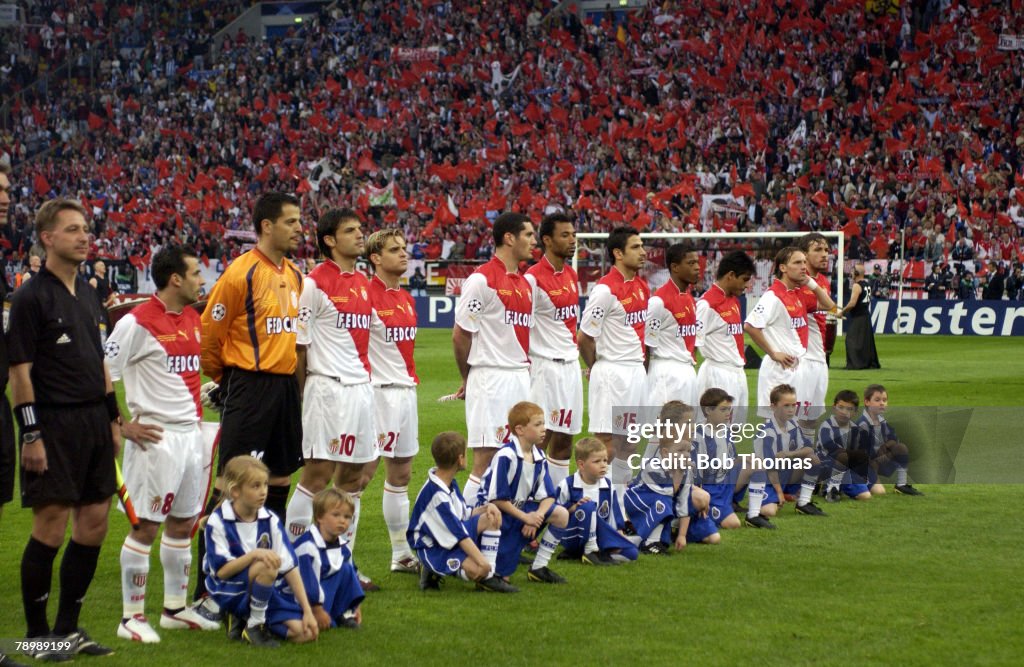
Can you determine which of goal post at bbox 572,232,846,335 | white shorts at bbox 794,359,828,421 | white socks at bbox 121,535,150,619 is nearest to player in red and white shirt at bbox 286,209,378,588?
white socks at bbox 121,535,150,619

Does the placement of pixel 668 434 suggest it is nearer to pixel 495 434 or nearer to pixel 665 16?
pixel 495 434

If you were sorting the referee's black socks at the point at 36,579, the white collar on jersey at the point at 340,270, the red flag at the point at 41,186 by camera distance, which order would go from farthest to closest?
1. the red flag at the point at 41,186
2. the white collar on jersey at the point at 340,270
3. the referee's black socks at the point at 36,579

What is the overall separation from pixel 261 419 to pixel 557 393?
2.81 meters

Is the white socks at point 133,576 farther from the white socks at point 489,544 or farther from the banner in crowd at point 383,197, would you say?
the banner in crowd at point 383,197

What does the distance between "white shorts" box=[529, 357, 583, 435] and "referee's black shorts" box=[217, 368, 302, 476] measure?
2.42 m

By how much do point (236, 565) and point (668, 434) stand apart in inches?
139

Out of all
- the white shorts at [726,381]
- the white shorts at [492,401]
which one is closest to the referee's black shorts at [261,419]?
the white shorts at [492,401]

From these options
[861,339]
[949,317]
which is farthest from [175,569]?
[949,317]

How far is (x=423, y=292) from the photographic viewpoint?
34.0 m

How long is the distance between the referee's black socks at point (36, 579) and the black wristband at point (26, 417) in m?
0.56

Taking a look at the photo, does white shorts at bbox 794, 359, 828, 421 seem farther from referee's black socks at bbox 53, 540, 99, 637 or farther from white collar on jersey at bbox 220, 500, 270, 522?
Result: referee's black socks at bbox 53, 540, 99, 637

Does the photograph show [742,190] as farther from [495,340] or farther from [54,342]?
[54,342]

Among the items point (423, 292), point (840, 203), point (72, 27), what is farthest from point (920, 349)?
point (72, 27)

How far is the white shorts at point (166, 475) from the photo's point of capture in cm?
618
